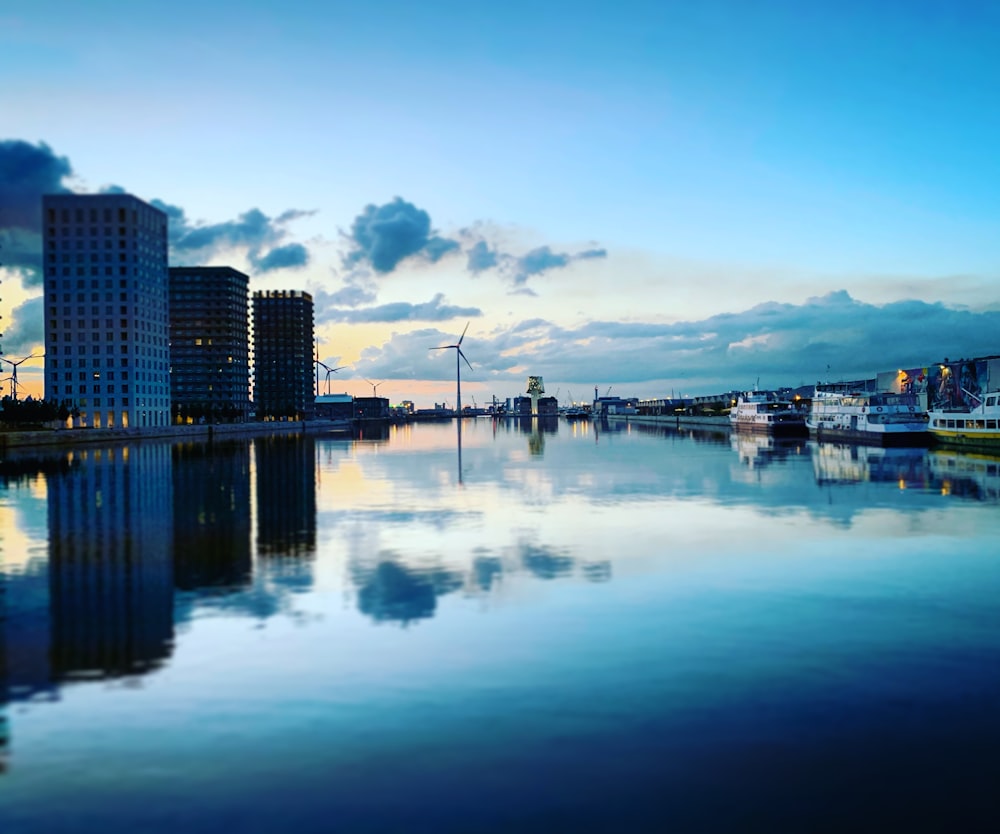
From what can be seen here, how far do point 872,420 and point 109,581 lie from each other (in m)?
114

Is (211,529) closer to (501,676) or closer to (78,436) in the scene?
(501,676)

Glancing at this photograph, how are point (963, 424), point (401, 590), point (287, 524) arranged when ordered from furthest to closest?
point (963, 424)
point (287, 524)
point (401, 590)

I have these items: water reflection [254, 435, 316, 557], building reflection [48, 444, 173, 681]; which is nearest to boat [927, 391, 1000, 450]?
water reflection [254, 435, 316, 557]

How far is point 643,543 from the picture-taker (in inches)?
1297

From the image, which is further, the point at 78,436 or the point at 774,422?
the point at 774,422

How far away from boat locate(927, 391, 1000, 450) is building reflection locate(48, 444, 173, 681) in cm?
9015

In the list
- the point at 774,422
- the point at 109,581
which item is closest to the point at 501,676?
the point at 109,581

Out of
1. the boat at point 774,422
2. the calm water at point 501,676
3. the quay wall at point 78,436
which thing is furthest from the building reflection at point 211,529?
the boat at point 774,422

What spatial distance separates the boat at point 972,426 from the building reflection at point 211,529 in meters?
82.9

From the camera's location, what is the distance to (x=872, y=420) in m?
120

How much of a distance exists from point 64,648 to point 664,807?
13.8 m

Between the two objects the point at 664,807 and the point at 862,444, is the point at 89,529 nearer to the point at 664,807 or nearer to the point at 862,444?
the point at 664,807

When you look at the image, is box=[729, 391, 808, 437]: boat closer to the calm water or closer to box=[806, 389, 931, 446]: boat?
box=[806, 389, 931, 446]: boat

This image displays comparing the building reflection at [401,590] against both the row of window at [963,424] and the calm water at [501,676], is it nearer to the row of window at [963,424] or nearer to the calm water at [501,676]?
the calm water at [501,676]
